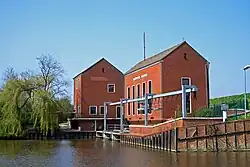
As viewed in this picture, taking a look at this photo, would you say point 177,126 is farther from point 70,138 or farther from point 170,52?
point 70,138

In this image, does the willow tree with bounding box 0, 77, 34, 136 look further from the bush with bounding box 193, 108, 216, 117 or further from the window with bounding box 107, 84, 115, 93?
the bush with bounding box 193, 108, 216, 117

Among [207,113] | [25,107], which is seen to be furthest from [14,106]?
[207,113]

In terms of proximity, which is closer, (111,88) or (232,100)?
(232,100)

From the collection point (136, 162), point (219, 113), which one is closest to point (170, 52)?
point (219, 113)

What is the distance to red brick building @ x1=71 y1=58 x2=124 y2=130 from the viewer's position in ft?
188

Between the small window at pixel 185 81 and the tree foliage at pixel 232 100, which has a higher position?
the small window at pixel 185 81

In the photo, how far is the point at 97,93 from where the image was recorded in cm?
5797

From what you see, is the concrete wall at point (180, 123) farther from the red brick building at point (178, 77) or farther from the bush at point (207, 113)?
the red brick building at point (178, 77)

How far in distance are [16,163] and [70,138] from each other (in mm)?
28756

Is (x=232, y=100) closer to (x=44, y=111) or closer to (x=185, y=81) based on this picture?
(x=185, y=81)

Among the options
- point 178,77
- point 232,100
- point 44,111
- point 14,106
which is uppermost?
point 178,77

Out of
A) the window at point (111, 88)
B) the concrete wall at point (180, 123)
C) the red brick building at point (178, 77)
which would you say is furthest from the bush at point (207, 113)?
the window at point (111, 88)

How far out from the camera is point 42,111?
47.1 m

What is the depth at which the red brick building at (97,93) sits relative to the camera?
5738 cm
